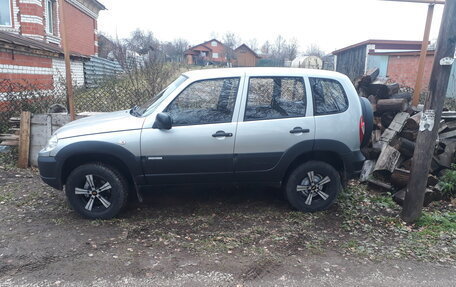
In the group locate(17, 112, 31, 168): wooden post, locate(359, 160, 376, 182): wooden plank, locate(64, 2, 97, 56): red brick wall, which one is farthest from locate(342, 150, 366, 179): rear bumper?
locate(64, 2, 97, 56): red brick wall

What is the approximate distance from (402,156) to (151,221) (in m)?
4.18

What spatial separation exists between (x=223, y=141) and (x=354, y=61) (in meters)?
15.2

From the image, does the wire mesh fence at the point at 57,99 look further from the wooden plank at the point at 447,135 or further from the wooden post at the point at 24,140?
the wooden plank at the point at 447,135

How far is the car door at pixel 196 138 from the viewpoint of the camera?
14.0 feet

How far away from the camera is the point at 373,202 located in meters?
5.13

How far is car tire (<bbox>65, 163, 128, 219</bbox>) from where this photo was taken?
4.28 metres

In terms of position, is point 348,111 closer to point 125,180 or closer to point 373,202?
A: point 373,202

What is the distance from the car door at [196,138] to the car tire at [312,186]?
89 cm

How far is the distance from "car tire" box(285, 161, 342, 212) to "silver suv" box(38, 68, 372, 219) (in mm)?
14

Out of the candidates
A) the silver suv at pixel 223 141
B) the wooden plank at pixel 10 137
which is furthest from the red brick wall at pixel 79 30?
the silver suv at pixel 223 141

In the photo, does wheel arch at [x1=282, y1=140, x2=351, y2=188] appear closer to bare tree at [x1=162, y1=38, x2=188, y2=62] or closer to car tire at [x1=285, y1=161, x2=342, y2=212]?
car tire at [x1=285, y1=161, x2=342, y2=212]

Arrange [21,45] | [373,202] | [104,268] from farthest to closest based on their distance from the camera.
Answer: [21,45], [373,202], [104,268]

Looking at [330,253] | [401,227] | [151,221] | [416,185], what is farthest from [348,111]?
[151,221]

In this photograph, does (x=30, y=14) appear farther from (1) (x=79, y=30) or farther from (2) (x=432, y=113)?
(2) (x=432, y=113)
